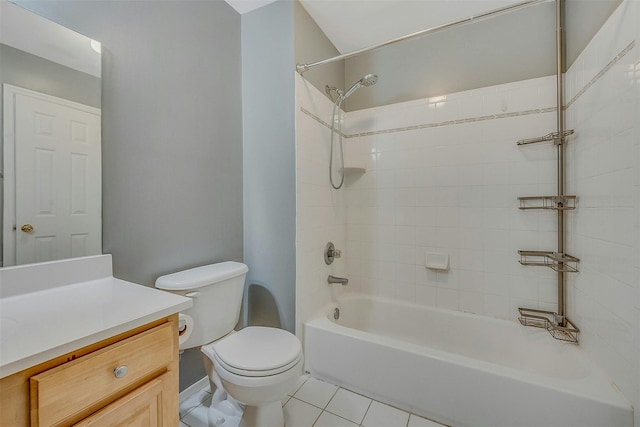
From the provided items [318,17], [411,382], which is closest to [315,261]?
[411,382]

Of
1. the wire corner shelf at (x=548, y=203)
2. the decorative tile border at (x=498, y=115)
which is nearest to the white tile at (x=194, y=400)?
the decorative tile border at (x=498, y=115)

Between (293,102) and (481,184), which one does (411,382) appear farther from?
(293,102)

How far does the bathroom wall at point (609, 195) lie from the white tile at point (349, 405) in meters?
1.07

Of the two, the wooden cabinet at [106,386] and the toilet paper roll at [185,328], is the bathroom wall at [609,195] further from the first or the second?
the toilet paper roll at [185,328]

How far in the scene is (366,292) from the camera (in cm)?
218

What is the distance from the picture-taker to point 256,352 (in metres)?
1.18

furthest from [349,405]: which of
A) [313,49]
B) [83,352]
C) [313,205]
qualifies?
[313,49]

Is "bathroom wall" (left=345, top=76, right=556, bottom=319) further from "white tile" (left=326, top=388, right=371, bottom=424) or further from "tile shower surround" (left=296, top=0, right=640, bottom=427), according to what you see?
"white tile" (left=326, top=388, right=371, bottom=424)

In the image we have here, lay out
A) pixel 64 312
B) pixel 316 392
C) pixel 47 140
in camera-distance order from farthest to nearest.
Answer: pixel 316 392, pixel 47 140, pixel 64 312

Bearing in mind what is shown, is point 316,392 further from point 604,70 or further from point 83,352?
point 604,70

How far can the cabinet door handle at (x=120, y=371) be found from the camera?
2.18 ft

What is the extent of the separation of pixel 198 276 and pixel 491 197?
6.02ft

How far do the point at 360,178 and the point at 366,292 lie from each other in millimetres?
938

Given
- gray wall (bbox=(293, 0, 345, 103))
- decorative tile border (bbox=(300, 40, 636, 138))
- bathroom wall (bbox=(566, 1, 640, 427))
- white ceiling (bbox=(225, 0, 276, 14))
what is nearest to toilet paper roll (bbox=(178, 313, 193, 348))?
decorative tile border (bbox=(300, 40, 636, 138))
